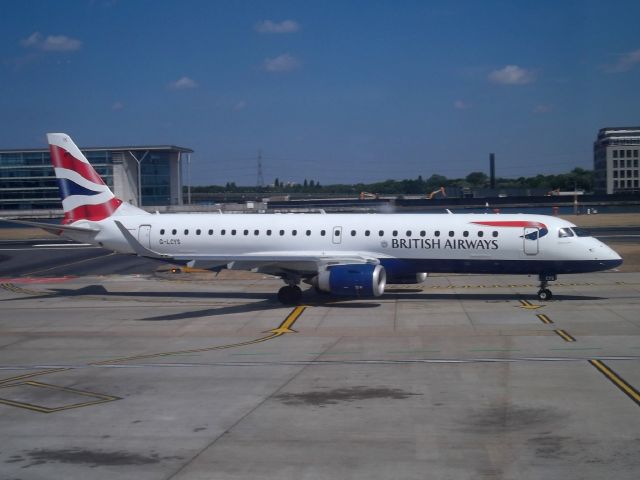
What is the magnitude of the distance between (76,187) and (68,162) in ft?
→ 3.77

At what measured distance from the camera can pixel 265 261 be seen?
25953mm

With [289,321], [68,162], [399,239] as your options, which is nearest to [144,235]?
[68,162]

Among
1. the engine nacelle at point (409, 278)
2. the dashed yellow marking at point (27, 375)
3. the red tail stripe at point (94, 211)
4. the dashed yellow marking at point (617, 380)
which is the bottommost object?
the dashed yellow marking at point (27, 375)

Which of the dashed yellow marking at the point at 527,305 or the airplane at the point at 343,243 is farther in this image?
the airplane at the point at 343,243

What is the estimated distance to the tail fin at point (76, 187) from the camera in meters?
31.5

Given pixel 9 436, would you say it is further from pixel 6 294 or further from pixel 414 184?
pixel 414 184

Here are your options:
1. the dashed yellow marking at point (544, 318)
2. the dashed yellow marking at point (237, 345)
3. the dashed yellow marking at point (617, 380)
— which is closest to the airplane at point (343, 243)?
A: the dashed yellow marking at point (237, 345)

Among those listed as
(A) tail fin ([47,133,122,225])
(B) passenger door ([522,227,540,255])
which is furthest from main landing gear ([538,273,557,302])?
(A) tail fin ([47,133,122,225])

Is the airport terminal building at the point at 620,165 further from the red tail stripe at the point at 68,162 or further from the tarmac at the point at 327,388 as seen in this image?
the red tail stripe at the point at 68,162

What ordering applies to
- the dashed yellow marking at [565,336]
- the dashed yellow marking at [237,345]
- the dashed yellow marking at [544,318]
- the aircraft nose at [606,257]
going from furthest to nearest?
the aircraft nose at [606,257] < the dashed yellow marking at [544,318] < the dashed yellow marking at [565,336] < the dashed yellow marking at [237,345]

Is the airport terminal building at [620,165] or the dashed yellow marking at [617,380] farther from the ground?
the airport terminal building at [620,165]

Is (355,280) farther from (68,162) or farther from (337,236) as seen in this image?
(68,162)

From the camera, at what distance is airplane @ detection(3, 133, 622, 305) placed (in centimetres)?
2583

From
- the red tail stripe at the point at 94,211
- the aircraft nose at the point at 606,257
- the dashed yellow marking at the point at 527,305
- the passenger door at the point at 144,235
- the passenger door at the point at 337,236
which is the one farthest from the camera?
the red tail stripe at the point at 94,211
